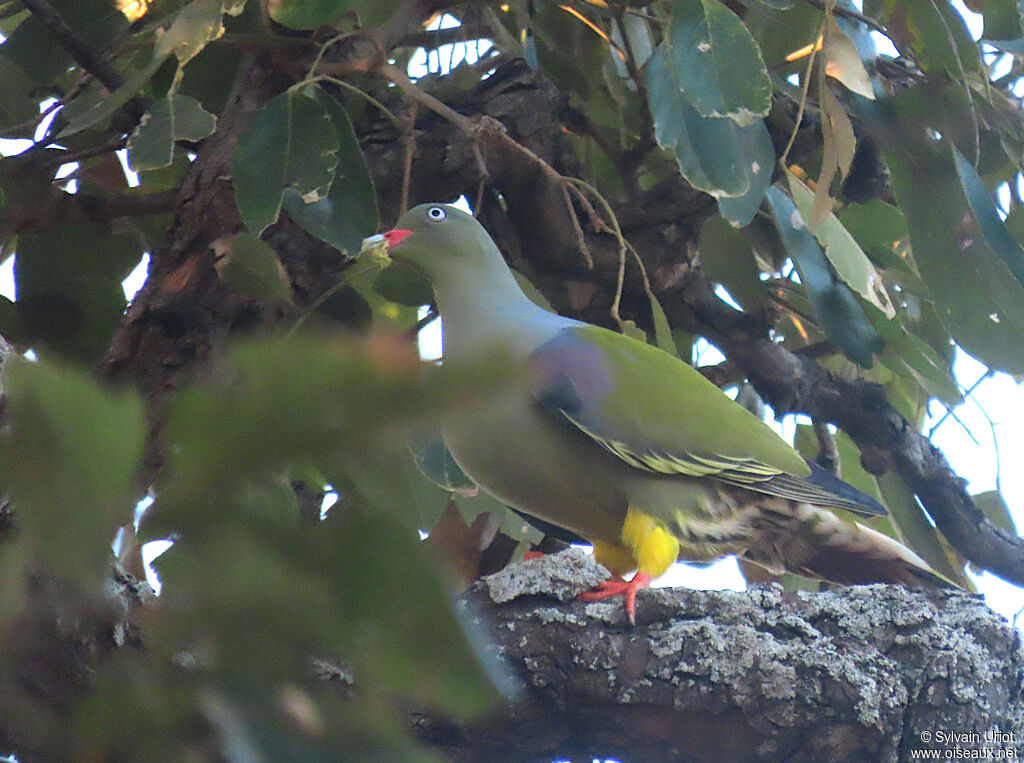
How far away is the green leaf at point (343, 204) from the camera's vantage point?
1308mm

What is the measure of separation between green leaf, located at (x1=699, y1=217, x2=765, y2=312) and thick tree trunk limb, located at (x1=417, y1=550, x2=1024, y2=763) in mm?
602

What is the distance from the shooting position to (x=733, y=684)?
3.54 feet

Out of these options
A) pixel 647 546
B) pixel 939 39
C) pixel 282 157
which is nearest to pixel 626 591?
pixel 647 546

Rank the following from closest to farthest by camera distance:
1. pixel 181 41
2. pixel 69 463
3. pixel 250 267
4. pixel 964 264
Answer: pixel 69 463 → pixel 181 41 → pixel 250 267 → pixel 964 264

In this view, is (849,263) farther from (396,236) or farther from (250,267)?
(250,267)

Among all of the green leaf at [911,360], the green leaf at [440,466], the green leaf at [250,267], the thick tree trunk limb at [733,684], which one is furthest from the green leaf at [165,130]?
the green leaf at [911,360]

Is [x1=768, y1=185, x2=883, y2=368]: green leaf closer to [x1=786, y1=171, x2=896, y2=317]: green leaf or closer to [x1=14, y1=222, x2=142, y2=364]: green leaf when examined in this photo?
Result: [x1=786, y1=171, x2=896, y2=317]: green leaf

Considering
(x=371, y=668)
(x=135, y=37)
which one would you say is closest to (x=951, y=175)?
(x=135, y=37)

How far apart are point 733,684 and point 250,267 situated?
29.0 inches

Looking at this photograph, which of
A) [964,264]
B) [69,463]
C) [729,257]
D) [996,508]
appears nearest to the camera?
[69,463]

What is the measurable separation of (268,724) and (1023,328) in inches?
52.9

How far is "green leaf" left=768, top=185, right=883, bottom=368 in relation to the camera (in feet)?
4.81

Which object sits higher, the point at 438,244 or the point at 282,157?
the point at 282,157

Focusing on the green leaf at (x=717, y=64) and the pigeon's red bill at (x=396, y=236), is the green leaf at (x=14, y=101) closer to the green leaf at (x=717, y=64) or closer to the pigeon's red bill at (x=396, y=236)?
the pigeon's red bill at (x=396, y=236)
